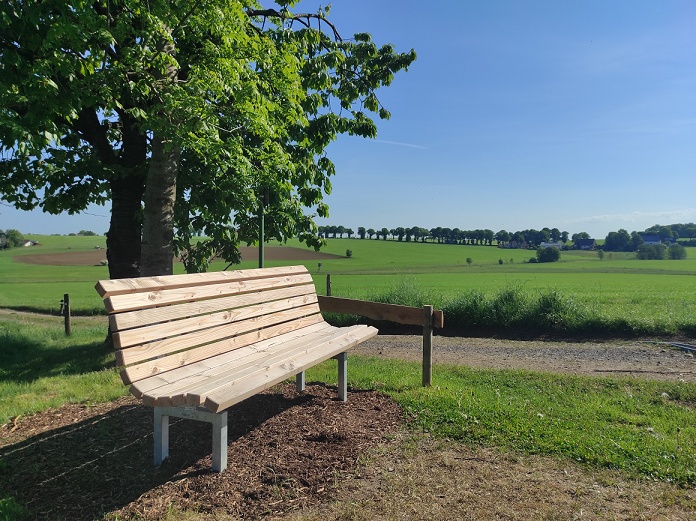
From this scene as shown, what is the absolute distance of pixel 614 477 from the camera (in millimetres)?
3158

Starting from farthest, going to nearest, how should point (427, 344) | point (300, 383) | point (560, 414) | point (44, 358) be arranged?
point (44, 358) < point (427, 344) < point (300, 383) < point (560, 414)

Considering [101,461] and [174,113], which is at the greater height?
[174,113]

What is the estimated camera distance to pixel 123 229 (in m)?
7.56

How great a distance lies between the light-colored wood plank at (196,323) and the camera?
2.91 metres

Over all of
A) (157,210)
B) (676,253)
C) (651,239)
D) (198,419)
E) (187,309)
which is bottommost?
(198,419)

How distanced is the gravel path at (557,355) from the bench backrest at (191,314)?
4047mm

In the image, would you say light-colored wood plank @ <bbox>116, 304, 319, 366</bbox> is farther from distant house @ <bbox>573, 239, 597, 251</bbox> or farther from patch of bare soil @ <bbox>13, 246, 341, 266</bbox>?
distant house @ <bbox>573, 239, 597, 251</bbox>

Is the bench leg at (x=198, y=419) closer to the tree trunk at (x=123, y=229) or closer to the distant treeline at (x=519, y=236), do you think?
the tree trunk at (x=123, y=229)

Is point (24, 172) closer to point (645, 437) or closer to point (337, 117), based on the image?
point (337, 117)

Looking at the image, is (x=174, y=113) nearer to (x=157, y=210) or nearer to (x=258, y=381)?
(x=157, y=210)

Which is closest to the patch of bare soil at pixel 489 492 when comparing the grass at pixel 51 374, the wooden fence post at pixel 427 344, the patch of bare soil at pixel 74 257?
the wooden fence post at pixel 427 344

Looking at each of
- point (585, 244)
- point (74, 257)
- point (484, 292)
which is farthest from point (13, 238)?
point (585, 244)

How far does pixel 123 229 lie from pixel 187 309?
482cm

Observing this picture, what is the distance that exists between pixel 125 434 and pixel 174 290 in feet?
4.56
